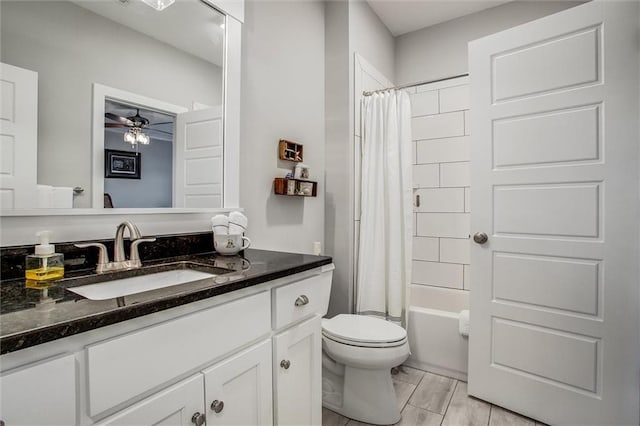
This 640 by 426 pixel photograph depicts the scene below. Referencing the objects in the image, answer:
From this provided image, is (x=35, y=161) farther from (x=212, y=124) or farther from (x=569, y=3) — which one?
(x=569, y=3)

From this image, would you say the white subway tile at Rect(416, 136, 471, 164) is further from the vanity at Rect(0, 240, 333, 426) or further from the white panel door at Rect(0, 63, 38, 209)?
the white panel door at Rect(0, 63, 38, 209)

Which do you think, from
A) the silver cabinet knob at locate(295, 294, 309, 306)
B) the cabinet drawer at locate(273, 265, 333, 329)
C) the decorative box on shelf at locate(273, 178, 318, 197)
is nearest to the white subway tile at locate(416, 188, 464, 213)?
the decorative box on shelf at locate(273, 178, 318, 197)

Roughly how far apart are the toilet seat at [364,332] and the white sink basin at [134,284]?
0.84m

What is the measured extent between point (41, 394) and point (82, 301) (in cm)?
19

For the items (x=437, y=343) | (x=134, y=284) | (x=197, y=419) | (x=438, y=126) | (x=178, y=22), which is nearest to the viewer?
(x=197, y=419)

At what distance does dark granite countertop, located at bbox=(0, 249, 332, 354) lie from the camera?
562 mm

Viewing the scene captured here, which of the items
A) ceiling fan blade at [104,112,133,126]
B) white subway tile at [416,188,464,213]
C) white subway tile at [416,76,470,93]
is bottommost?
white subway tile at [416,188,464,213]

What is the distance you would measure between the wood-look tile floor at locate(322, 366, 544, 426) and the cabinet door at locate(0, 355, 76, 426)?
140 centimetres

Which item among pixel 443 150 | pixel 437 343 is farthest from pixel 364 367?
pixel 443 150

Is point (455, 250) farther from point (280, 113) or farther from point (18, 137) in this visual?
point (18, 137)

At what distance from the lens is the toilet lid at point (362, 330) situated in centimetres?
164

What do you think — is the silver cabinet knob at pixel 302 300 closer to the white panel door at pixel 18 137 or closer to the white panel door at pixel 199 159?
the white panel door at pixel 199 159

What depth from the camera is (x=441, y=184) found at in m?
2.75

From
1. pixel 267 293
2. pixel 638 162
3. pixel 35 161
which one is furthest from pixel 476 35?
pixel 35 161
